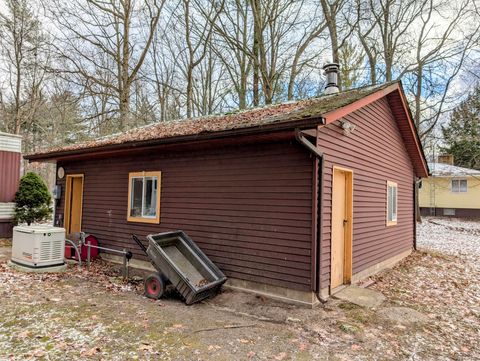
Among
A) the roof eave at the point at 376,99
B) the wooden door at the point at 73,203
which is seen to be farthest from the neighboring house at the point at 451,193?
the wooden door at the point at 73,203

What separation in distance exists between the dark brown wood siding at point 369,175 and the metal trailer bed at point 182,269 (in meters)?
1.83

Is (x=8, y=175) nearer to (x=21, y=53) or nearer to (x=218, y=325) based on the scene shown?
(x=21, y=53)

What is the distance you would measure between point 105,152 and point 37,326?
4444 millimetres

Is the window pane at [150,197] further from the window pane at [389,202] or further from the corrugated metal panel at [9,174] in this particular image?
the corrugated metal panel at [9,174]

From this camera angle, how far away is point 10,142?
1080 cm

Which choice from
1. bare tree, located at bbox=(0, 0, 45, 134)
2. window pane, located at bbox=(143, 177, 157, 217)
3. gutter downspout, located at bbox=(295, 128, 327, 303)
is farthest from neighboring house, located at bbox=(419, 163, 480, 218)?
bare tree, located at bbox=(0, 0, 45, 134)

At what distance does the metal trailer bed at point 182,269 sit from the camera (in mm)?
5082

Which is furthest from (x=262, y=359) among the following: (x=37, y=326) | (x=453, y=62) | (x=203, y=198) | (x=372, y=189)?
(x=453, y=62)

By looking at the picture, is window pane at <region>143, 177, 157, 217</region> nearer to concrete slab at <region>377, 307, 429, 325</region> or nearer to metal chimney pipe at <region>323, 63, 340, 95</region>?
metal chimney pipe at <region>323, 63, 340, 95</region>

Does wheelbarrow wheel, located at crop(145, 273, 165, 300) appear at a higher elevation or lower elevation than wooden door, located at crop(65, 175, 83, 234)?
lower

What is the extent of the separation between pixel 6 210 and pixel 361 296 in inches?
434

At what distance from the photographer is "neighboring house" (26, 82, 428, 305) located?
5133 mm

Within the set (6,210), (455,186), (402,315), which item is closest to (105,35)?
(6,210)

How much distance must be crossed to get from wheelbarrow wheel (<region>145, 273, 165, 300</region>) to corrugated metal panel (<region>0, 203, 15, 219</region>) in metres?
8.06
